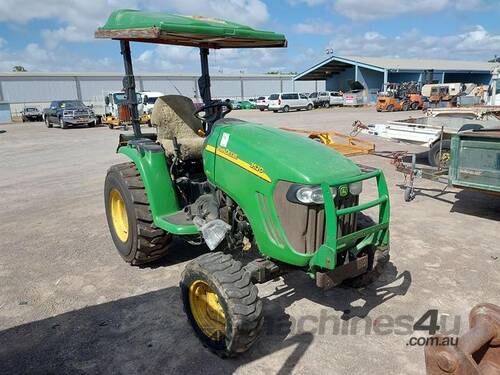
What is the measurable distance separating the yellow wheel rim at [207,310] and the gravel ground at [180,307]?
6.0 inches

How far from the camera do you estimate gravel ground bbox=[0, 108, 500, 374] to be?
2.73m

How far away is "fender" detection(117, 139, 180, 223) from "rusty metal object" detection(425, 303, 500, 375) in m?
2.43

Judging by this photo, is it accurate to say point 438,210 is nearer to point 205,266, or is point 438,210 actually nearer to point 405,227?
point 405,227

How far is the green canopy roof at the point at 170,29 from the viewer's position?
9.66 ft

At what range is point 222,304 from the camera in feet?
8.32

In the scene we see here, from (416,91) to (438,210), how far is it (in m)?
28.4

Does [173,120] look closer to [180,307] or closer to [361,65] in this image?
[180,307]

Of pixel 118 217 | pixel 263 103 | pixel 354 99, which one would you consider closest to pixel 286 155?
pixel 118 217

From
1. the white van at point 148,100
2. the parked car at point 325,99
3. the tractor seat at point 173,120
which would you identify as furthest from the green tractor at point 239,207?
the parked car at point 325,99

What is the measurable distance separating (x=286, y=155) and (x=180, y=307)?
5.17ft

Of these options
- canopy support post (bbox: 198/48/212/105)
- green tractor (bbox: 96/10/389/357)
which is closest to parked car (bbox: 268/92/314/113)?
canopy support post (bbox: 198/48/212/105)

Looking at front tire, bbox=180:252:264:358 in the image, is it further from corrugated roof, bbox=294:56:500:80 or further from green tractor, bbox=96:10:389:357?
corrugated roof, bbox=294:56:500:80

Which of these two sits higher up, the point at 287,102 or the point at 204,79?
the point at 204,79

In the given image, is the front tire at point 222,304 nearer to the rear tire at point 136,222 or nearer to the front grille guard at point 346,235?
the front grille guard at point 346,235
